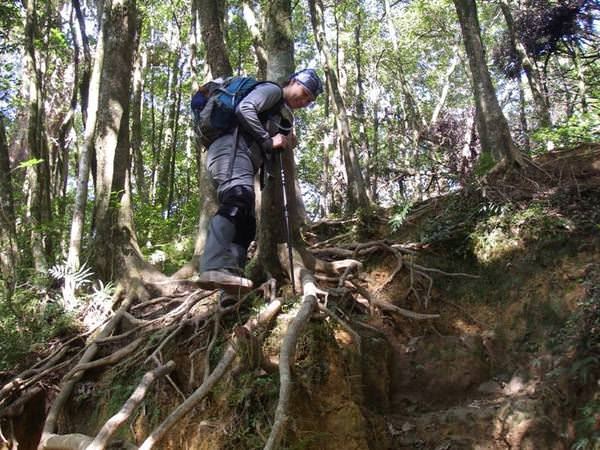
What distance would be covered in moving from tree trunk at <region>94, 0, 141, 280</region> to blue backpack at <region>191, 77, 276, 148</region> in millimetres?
2594

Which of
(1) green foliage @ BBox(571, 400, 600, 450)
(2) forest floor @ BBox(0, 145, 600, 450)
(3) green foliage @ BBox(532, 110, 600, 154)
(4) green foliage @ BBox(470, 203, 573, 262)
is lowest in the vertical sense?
(1) green foliage @ BBox(571, 400, 600, 450)

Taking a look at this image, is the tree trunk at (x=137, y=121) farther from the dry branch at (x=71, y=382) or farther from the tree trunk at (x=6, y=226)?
the dry branch at (x=71, y=382)

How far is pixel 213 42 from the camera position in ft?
23.9

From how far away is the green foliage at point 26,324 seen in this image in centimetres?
525

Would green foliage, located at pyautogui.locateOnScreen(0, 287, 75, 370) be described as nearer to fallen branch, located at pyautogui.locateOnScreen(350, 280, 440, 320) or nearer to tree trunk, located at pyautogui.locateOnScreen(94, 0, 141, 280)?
tree trunk, located at pyautogui.locateOnScreen(94, 0, 141, 280)

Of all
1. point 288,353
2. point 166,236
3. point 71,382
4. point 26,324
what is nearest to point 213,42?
point 26,324

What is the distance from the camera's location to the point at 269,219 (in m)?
4.75

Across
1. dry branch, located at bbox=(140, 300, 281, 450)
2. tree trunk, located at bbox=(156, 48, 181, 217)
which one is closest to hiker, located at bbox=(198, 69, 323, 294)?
dry branch, located at bbox=(140, 300, 281, 450)

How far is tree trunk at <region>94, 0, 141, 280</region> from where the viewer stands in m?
6.34

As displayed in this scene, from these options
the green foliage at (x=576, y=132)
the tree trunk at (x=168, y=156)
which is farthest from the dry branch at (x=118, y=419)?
the tree trunk at (x=168, y=156)

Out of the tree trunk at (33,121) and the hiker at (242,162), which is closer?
the hiker at (242,162)

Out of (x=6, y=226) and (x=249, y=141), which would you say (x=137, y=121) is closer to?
(x=6, y=226)

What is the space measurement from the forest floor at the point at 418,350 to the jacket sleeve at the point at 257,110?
4.34ft

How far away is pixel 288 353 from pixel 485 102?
5634 mm
